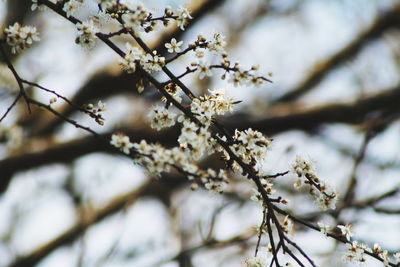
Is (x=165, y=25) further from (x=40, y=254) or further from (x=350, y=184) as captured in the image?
(x=40, y=254)

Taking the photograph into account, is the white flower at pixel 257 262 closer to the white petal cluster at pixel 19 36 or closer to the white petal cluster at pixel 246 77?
the white petal cluster at pixel 246 77

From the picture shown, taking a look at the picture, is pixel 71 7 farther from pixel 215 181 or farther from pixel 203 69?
pixel 215 181

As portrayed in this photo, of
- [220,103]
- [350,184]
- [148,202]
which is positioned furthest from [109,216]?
[220,103]

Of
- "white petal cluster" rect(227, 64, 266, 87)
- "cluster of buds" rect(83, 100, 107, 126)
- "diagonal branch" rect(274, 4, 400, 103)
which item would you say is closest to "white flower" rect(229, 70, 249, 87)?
"white petal cluster" rect(227, 64, 266, 87)

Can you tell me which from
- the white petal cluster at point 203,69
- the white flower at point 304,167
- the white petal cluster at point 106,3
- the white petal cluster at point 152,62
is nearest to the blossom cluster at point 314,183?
the white flower at point 304,167

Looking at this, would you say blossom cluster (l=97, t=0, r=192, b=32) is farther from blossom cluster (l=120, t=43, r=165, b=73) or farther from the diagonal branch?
the diagonal branch
